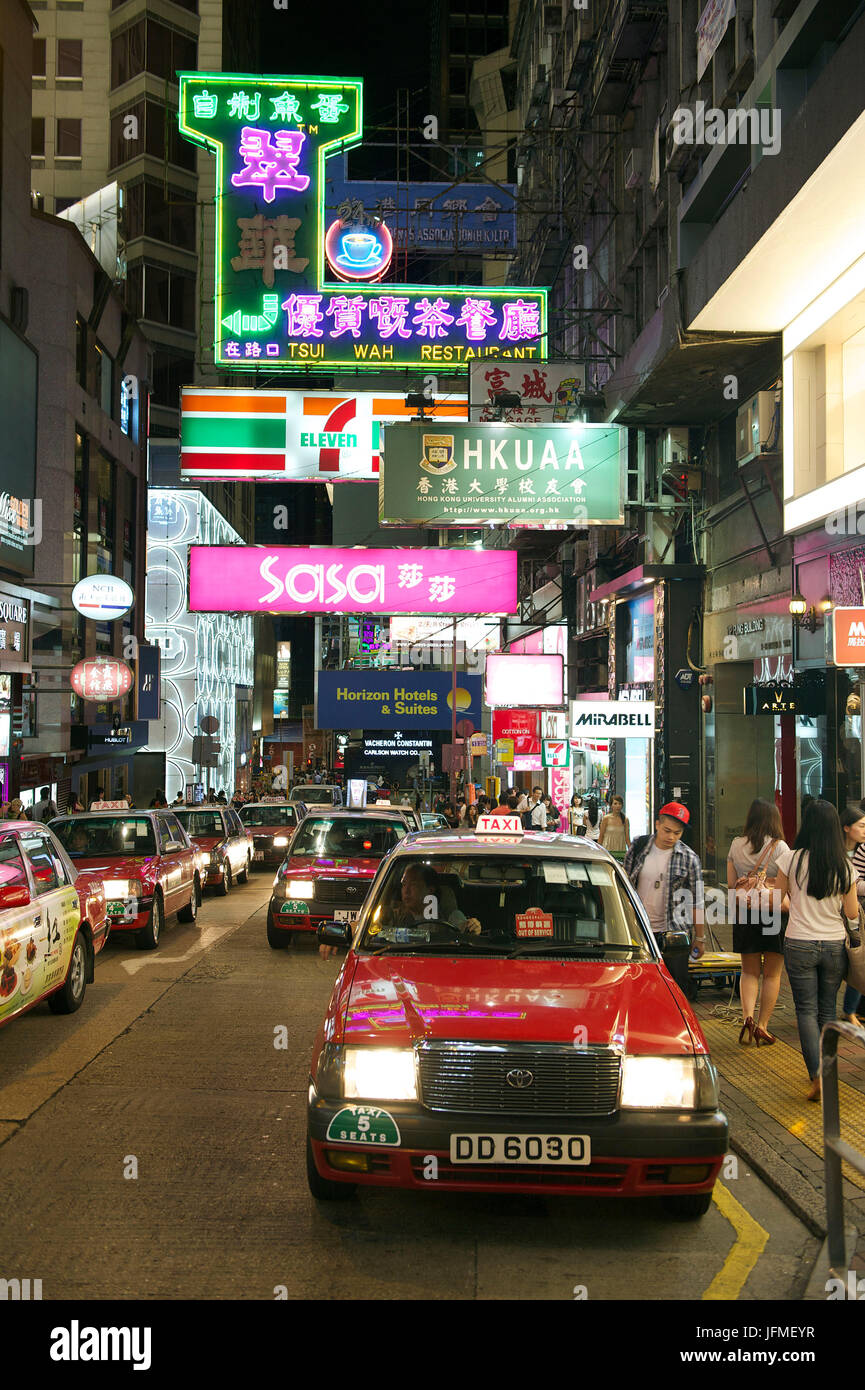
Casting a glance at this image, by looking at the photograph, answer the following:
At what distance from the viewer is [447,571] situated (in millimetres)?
24203

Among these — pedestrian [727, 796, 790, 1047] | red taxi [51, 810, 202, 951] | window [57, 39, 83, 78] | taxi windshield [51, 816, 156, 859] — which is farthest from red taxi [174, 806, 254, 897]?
window [57, 39, 83, 78]

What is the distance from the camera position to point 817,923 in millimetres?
6969

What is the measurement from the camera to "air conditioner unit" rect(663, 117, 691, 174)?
1653 centimetres

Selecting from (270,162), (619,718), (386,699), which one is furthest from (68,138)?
(619,718)

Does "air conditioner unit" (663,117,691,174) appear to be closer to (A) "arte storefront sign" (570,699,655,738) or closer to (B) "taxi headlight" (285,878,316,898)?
(A) "arte storefront sign" (570,699,655,738)

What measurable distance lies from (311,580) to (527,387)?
609 cm

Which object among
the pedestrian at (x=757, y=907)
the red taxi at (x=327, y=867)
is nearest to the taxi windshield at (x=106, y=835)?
the red taxi at (x=327, y=867)

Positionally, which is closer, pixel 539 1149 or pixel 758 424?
pixel 539 1149

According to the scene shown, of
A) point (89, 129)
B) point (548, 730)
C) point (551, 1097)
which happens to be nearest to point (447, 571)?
point (548, 730)

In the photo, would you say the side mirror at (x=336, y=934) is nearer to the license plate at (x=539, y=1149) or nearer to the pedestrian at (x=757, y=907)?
the license plate at (x=539, y=1149)

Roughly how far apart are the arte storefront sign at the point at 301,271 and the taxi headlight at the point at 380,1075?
66.1ft

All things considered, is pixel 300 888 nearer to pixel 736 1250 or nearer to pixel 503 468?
pixel 736 1250

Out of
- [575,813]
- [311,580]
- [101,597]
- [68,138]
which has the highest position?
[68,138]

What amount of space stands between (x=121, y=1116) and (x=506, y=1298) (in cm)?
315
